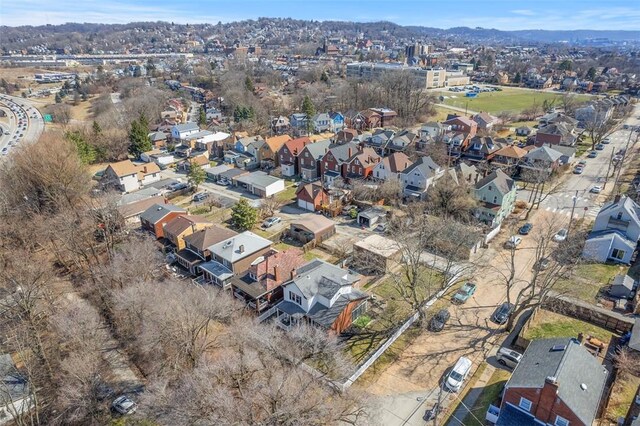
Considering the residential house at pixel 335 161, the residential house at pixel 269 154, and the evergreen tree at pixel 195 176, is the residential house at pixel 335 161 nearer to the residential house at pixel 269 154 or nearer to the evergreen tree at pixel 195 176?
the residential house at pixel 269 154

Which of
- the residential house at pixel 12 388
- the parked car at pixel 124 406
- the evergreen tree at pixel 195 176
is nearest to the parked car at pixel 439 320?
the parked car at pixel 124 406

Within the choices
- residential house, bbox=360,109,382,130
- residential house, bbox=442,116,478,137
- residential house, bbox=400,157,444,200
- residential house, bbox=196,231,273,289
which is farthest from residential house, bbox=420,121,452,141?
residential house, bbox=196,231,273,289

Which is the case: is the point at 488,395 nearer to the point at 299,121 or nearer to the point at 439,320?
the point at 439,320

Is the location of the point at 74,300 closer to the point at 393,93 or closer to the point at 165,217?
the point at 165,217

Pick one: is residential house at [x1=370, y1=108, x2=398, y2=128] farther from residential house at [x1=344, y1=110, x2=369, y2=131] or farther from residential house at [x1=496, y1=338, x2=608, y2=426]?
residential house at [x1=496, y1=338, x2=608, y2=426]

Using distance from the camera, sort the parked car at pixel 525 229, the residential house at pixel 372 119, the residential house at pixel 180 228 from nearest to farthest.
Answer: the residential house at pixel 180 228, the parked car at pixel 525 229, the residential house at pixel 372 119

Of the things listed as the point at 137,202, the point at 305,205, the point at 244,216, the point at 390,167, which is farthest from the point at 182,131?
the point at 390,167
